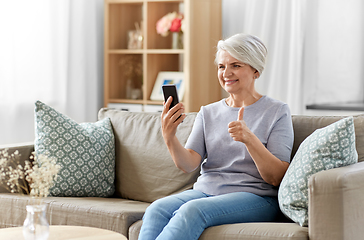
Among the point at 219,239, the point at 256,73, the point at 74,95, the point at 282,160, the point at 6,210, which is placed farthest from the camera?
the point at 74,95

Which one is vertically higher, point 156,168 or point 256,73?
point 256,73

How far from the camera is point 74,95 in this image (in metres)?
3.76

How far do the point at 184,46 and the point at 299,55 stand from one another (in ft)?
2.70

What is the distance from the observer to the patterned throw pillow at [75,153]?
7.50 feet

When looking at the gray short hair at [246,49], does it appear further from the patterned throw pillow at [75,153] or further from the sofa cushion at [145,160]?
the patterned throw pillow at [75,153]

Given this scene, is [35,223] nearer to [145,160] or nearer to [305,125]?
[145,160]

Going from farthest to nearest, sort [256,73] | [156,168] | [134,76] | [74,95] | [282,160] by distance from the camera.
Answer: [134,76] → [74,95] → [156,168] → [256,73] → [282,160]

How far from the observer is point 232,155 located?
1938 mm

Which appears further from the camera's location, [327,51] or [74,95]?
[74,95]

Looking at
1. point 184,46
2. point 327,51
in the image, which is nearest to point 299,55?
point 327,51

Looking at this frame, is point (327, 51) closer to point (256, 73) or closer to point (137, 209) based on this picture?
point (256, 73)

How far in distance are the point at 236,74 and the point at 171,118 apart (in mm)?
337

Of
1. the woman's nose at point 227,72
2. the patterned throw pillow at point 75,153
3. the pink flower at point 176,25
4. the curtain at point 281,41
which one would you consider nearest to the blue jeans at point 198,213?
the woman's nose at point 227,72

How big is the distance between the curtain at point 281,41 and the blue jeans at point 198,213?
66.4 inches
